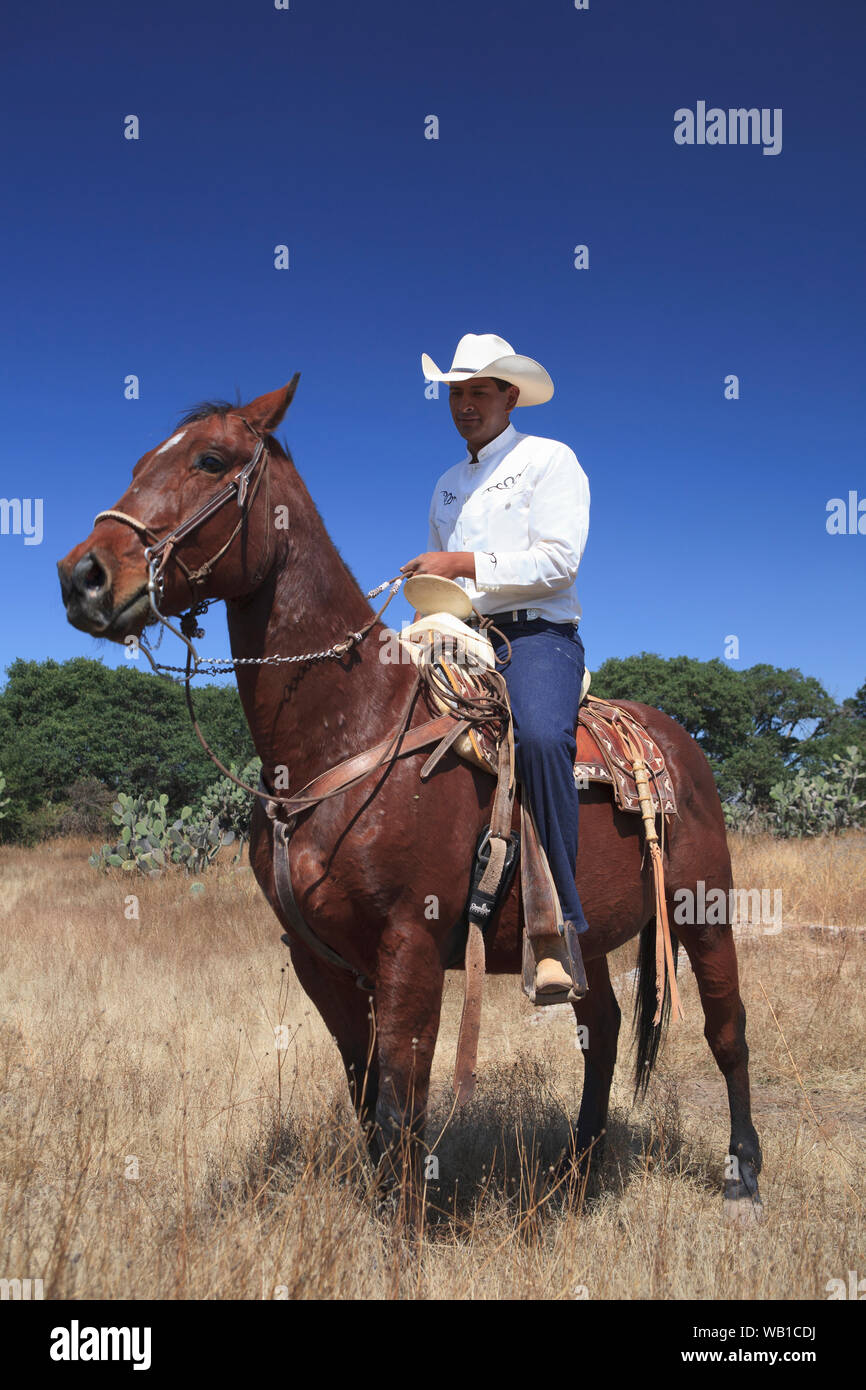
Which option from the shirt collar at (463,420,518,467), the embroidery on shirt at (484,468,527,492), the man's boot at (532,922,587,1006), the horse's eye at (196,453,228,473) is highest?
the shirt collar at (463,420,518,467)

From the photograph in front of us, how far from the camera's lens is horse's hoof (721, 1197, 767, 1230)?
3813 mm

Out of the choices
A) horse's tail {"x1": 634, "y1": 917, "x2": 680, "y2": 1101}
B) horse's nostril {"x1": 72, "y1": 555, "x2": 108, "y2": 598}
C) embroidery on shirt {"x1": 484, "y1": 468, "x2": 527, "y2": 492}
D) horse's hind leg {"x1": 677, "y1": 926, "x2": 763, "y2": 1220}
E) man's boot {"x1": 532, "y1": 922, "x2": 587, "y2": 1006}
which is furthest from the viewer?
horse's tail {"x1": 634, "y1": 917, "x2": 680, "y2": 1101}

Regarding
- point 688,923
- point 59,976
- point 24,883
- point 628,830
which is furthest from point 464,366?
point 24,883

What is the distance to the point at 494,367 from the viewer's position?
3713 mm

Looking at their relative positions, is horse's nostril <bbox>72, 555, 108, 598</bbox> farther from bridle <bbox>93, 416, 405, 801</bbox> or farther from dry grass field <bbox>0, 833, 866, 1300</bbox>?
dry grass field <bbox>0, 833, 866, 1300</bbox>

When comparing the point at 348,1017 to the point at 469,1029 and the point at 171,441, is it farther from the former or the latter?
the point at 171,441

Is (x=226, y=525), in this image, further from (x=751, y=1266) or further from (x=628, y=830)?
(x=751, y=1266)

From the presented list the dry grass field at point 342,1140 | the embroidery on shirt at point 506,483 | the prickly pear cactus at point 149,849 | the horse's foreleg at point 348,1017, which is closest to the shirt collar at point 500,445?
the embroidery on shirt at point 506,483

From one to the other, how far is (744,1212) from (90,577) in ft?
12.9

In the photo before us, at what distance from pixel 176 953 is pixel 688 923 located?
561 centimetres

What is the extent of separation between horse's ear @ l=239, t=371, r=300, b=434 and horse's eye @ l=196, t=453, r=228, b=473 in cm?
24

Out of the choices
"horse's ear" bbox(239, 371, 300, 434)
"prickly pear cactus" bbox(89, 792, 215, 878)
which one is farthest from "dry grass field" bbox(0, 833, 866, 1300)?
"prickly pear cactus" bbox(89, 792, 215, 878)

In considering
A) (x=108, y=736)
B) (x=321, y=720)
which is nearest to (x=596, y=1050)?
(x=321, y=720)

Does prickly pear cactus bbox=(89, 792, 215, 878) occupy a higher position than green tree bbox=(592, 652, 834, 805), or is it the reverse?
green tree bbox=(592, 652, 834, 805)
